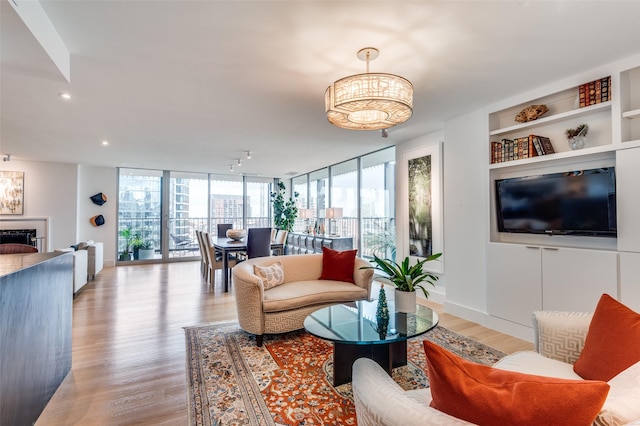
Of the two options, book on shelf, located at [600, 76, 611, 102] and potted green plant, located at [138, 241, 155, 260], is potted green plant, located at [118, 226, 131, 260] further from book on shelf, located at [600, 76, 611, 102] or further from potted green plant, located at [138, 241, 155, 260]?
book on shelf, located at [600, 76, 611, 102]

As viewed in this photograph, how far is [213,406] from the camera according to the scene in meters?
2.06

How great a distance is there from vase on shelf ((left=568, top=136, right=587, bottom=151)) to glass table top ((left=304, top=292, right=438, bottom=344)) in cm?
214

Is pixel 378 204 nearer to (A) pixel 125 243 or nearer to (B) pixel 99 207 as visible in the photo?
(A) pixel 125 243

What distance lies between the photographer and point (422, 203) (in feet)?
15.8

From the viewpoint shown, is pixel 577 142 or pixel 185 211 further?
pixel 185 211

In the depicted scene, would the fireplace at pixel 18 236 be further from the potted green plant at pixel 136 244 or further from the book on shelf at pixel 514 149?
the book on shelf at pixel 514 149

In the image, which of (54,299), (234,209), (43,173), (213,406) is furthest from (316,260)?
(43,173)

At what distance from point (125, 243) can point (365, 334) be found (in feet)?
26.4

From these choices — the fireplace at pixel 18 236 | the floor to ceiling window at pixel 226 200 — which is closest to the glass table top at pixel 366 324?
the floor to ceiling window at pixel 226 200

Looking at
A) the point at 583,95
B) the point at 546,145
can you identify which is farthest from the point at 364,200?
the point at 583,95

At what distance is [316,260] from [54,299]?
2.67m

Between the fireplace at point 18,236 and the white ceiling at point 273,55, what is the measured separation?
3587 mm

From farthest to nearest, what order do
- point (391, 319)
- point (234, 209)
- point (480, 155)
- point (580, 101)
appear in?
point (234, 209), point (480, 155), point (580, 101), point (391, 319)

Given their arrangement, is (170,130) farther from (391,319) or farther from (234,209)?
(234,209)
